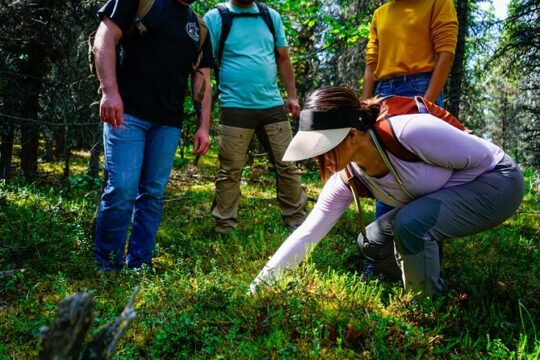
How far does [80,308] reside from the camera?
1.49 m

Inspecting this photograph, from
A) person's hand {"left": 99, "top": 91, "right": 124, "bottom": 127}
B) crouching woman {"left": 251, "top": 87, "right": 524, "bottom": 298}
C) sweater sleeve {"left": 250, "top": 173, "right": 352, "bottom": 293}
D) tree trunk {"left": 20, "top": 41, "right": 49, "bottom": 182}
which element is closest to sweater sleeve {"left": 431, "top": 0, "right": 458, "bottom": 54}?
crouching woman {"left": 251, "top": 87, "right": 524, "bottom": 298}

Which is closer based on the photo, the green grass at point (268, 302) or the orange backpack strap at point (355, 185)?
the green grass at point (268, 302)

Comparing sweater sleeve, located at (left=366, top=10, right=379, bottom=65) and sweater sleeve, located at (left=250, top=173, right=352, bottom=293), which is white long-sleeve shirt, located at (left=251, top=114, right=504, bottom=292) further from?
sweater sleeve, located at (left=366, top=10, right=379, bottom=65)

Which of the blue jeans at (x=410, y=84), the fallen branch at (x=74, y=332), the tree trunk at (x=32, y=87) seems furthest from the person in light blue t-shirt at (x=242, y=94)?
the tree trunk at (x=32, y=87)

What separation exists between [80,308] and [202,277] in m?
1.94

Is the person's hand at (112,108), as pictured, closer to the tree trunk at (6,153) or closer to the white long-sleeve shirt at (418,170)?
the white long-sleeve shirt at (418,170)

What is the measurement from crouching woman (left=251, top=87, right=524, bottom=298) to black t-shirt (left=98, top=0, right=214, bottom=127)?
57.7 inches

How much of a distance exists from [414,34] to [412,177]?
1548mm

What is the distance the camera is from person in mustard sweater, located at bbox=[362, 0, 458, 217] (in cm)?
393

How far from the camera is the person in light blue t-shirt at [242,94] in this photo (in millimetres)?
5121

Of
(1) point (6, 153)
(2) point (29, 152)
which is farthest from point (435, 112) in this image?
(2) point (29, 152)

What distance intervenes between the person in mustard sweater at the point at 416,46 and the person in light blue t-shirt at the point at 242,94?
1.41 meters

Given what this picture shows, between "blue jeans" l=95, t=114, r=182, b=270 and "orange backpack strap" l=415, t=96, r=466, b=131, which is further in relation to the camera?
"blue jeans" l=95, t=114, r=182, b=270

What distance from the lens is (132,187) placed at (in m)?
3.69
